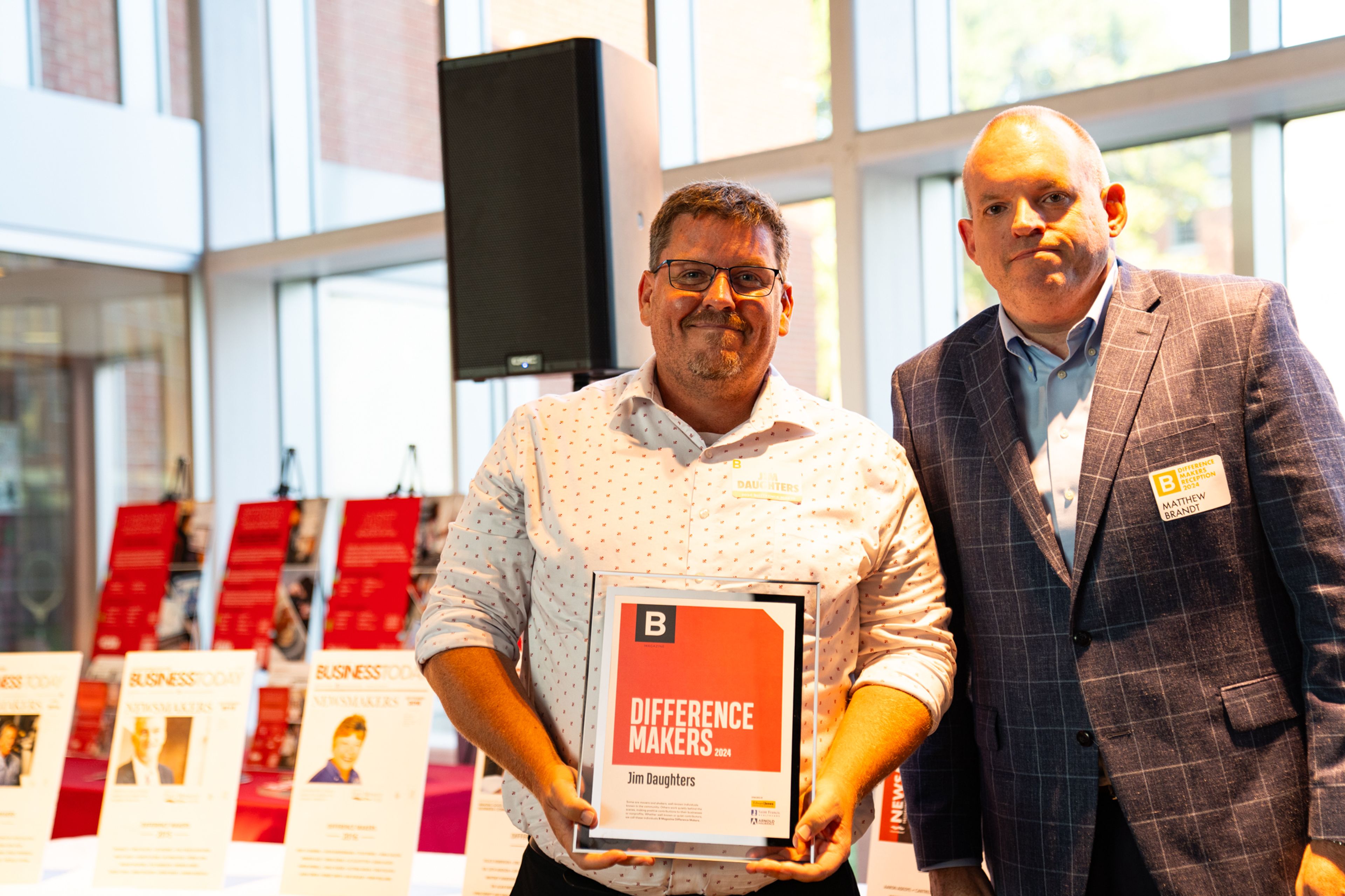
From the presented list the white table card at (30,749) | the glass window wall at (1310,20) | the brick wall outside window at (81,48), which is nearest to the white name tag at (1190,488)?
the glass window wall at (1310,20)

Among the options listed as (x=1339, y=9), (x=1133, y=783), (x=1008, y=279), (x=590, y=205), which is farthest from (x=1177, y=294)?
(x=1339, y=9)

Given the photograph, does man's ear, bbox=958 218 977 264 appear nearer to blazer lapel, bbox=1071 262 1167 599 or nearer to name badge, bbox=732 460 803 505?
blazer lapel, bbox=1071 262 1167 599

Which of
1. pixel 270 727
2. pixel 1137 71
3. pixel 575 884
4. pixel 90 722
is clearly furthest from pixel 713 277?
pixel 90 722

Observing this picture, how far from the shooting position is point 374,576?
3.77 m

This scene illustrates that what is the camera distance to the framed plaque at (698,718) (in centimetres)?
151

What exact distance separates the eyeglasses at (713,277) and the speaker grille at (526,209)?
1.18 metres

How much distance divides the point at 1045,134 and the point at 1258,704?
0.87 meters

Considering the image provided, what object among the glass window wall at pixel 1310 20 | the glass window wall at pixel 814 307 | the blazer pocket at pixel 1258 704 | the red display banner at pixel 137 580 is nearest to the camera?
the blazer pocket at pixel 1258 704

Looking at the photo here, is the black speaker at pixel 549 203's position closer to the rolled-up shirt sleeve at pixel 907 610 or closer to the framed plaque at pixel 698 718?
the rolled-up shirt sleeve at pixel 907 610

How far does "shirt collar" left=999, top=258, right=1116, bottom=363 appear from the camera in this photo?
5.78 feet

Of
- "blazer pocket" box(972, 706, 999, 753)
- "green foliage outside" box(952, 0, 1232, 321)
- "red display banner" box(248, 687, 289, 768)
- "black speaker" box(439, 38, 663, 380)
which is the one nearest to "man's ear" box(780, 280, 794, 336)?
"blazer pocket" box(972, 706, 999, 753)

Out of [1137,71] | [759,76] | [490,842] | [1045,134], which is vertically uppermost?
[759,76]

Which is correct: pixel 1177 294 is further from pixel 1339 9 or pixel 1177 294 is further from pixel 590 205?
pixel 1339 9

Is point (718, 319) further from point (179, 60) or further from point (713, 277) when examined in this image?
point (179, 60)
